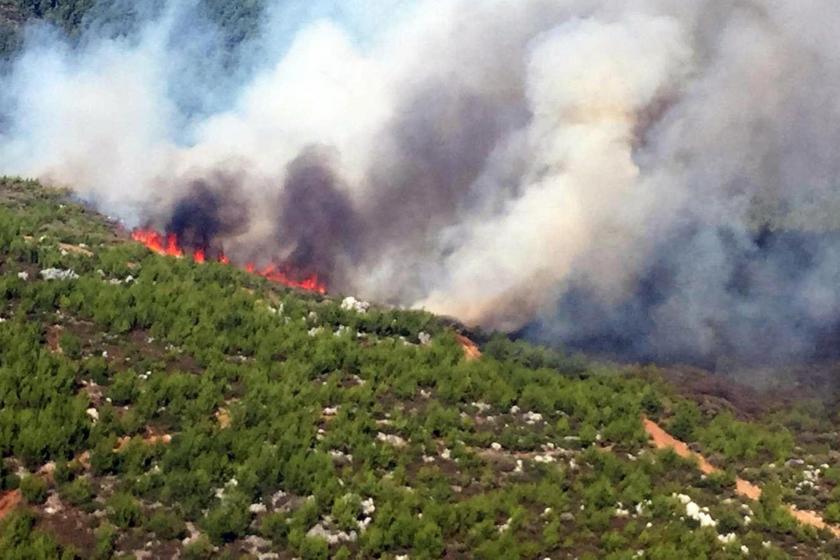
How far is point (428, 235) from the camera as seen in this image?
1431 inches

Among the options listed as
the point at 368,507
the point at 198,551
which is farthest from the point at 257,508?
the point at 368,507

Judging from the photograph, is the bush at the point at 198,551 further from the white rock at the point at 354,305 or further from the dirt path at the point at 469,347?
the white rock at the point at 354,305

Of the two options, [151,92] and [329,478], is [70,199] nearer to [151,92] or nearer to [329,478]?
[151,92]

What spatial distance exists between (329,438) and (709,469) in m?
9.83

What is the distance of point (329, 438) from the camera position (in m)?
20.2

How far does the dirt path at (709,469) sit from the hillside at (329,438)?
297 mm

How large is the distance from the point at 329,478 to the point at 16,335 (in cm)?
758

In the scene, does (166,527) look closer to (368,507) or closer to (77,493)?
(77,493)

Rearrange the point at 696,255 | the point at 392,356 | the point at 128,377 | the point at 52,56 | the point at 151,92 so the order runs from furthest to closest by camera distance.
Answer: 1. the point at 52,56
2. the point at 151,92
3. the point at 696,255
4. the point at 392,356
5. the point at 128,377

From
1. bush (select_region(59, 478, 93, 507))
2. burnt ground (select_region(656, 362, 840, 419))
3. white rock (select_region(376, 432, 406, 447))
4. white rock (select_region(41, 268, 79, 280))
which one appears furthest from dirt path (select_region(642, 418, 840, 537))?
white rock (select_region(41, 268, 79, 280))

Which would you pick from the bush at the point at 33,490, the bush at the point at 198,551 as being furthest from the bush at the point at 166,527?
the bush at the point at 33,490

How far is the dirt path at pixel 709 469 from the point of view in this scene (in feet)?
72.2

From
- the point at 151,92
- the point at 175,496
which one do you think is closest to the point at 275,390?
the point at 175,496

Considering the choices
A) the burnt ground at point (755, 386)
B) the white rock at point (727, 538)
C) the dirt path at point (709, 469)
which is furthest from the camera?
the burnt ground at point (755, 386)
